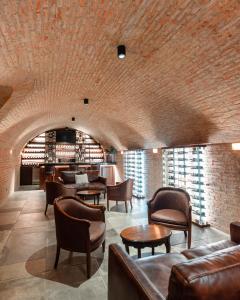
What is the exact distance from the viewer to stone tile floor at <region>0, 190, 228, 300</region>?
8.21 ft

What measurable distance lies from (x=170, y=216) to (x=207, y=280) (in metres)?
2.69

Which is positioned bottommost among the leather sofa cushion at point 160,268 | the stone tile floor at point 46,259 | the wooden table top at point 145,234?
the stone tile floor at point 46,259

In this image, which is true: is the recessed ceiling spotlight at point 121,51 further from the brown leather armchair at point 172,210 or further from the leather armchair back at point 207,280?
the brown leather armchair at point 172,210

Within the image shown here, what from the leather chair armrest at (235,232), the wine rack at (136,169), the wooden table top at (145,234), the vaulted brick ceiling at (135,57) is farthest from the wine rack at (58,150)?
the leather chair armrest at (235,232)

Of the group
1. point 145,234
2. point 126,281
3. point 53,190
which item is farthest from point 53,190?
point 126,281

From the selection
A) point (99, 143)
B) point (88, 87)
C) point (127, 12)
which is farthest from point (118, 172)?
point (127, 12)

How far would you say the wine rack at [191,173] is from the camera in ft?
15.9

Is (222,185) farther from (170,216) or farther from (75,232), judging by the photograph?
(75,232)

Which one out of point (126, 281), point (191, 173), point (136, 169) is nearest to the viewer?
point (126, 281)

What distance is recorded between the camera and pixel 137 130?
249 inches

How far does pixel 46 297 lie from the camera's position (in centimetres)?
238

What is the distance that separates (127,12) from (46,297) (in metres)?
3.18

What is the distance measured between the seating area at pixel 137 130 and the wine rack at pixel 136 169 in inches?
64.8

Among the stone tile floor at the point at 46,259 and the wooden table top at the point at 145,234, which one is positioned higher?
the wooden table top at the point at 145,234
